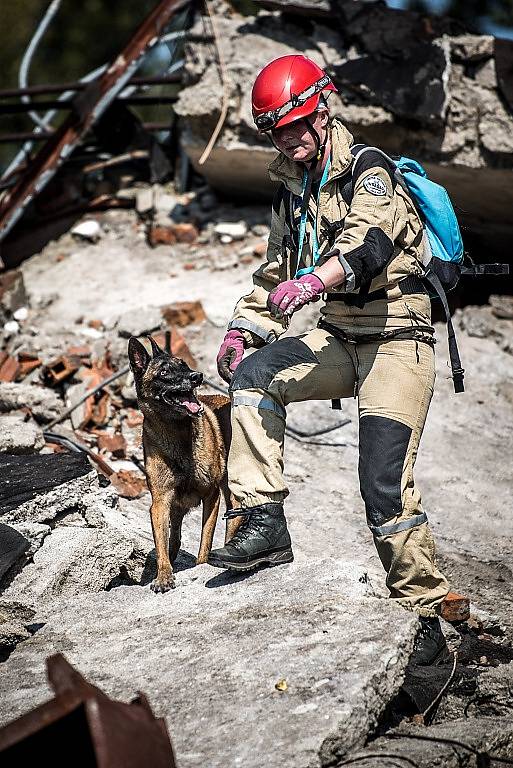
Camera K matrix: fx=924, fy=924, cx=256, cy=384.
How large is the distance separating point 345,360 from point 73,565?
177 cm

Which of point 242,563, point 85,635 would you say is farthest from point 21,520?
point 242,563

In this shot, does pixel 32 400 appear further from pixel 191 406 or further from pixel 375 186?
pixel 375 186

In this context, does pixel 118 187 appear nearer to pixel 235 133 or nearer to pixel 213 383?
pixel 235 133

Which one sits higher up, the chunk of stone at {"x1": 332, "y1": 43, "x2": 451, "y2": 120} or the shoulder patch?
the shoulder patch

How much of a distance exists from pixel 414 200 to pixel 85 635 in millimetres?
2449

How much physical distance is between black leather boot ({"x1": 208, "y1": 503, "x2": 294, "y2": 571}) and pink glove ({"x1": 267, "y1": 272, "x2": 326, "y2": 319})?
3.20 ft

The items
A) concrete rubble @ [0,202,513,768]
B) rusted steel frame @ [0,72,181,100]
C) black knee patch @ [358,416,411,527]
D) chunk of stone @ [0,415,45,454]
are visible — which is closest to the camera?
concrete rubble @ [0,202,513,768]

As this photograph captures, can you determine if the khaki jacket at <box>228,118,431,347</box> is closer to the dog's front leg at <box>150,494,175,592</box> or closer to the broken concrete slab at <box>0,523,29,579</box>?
the dog's front leg at <box>150,494,175,592</box>

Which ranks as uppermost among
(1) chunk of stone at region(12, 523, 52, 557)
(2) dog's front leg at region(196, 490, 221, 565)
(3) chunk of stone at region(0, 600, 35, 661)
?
(3) chunk of stone at region(0, 600, 35, 661)

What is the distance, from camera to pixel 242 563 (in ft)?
13.5

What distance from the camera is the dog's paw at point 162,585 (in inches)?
176

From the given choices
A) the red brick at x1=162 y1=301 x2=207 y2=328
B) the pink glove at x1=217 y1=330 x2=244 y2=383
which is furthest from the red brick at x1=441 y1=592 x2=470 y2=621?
the red brick at x1=162 y1=301 x2=207 y2=328

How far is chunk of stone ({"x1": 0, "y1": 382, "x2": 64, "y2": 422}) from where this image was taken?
24.7 ft

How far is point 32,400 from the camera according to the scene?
25.1ft
